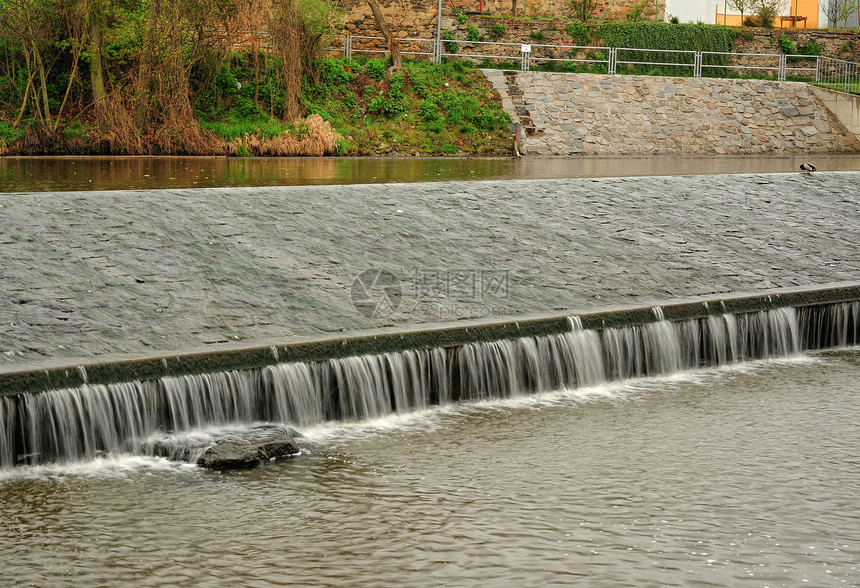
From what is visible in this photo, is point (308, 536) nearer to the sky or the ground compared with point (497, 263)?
nearer to the ground

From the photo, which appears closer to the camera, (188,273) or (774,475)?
(774,475)

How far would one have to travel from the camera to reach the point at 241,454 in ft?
26.3

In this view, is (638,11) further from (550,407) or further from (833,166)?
(550,407)

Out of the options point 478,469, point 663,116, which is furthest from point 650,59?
point 478,469

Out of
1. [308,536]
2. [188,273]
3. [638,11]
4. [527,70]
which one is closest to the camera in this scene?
[308,536]

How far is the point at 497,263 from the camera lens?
12.6m

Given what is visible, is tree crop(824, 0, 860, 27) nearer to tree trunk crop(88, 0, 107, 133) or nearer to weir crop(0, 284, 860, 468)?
tree trunk crop(88, 0, 107, 133)

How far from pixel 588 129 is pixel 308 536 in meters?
26.7

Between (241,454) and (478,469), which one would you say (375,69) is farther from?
(478,469)

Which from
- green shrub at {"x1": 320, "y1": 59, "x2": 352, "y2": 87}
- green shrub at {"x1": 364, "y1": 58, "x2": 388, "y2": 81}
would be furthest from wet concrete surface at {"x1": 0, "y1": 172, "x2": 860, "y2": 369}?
green shrub at {"x1": 364, "y1": 58, "x2": 388, "y2": 81}

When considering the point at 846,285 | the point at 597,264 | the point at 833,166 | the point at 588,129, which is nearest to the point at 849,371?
the point at 846,285

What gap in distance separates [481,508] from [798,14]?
4395 cm

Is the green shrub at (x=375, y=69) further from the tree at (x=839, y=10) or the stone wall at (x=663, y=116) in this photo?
the tree at (x=839, y=10)

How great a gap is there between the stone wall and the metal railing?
1.22 m
